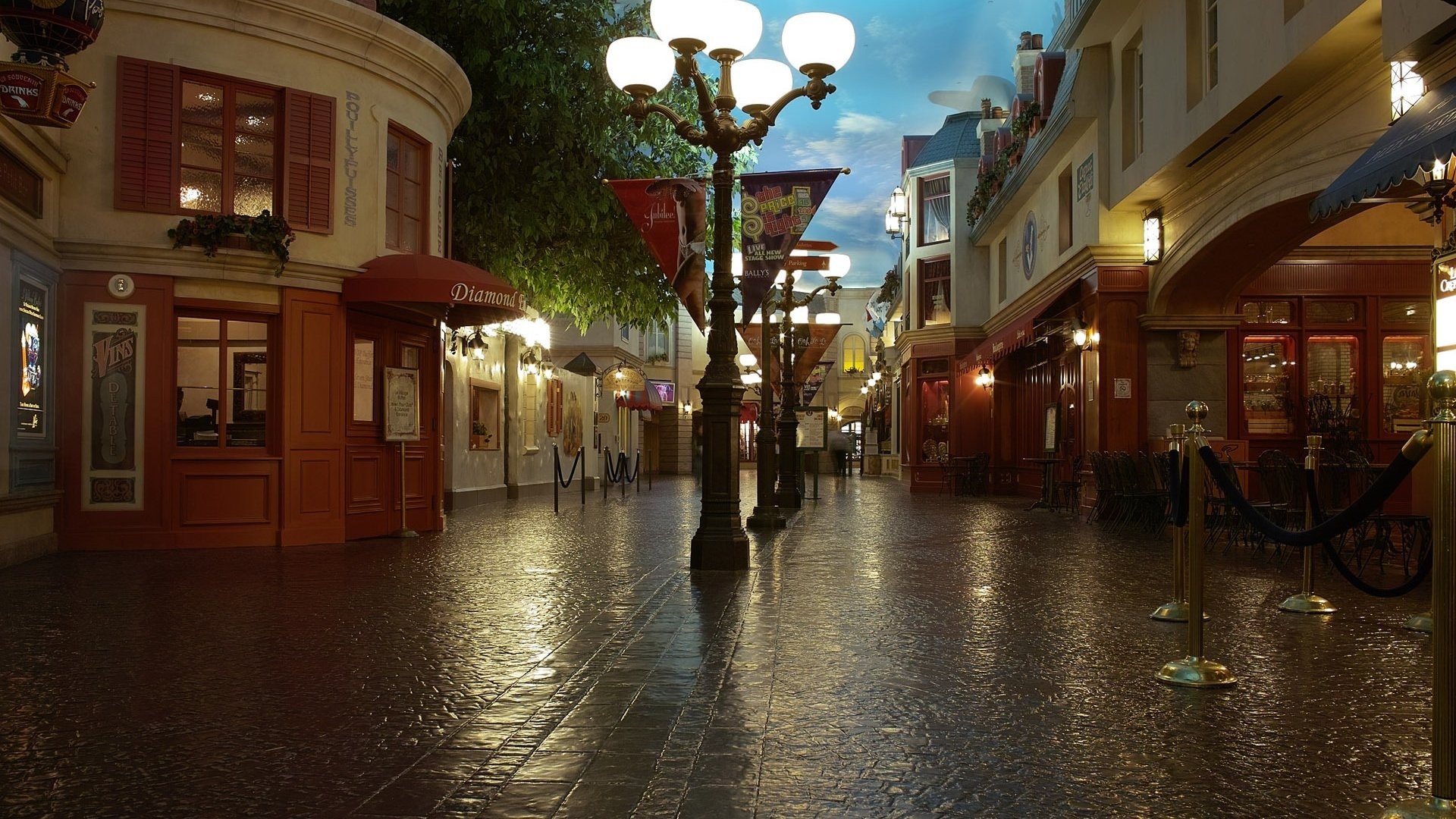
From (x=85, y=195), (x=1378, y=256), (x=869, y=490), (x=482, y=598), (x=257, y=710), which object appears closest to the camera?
(x=257, y=710)

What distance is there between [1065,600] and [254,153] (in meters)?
9.26

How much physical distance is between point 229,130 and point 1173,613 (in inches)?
395

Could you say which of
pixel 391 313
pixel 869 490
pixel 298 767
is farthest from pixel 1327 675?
pixel 869 490

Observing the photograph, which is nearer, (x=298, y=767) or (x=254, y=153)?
(x=298, y=767)

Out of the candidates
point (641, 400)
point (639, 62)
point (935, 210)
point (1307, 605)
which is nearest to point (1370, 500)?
point (1307, 605)

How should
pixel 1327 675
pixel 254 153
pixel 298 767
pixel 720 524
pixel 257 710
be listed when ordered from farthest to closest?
pixel 254 153, pixel 720 524, pixel 1327 675, pixel 257 710, pixel 298 767

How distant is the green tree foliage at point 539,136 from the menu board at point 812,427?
4639 mm

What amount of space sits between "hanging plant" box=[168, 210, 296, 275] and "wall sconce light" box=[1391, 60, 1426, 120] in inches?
392

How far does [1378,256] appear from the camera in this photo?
1559 cm

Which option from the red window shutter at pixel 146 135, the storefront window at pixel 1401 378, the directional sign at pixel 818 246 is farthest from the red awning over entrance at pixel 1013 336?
the red window shutter at pixel 146 135

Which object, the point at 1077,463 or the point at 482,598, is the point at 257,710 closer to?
the point at 482,598

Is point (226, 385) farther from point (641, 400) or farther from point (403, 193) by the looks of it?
point (641, 400)

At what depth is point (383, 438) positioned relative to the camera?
43.3 ft

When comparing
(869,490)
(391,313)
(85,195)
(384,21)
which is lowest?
(869,490)
